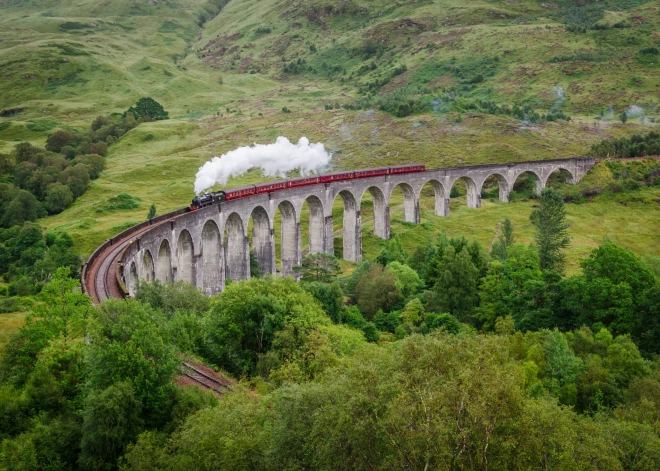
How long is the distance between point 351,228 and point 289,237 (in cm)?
1135

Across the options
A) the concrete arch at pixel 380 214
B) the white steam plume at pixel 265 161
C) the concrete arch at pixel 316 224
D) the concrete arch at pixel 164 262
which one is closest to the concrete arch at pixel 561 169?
the concrete arch at pixel 380 214

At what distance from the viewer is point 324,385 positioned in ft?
71.1

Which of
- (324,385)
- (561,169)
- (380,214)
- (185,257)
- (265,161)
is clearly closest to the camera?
(324,385)

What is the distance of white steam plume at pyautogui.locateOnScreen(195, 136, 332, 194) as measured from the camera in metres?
74.7

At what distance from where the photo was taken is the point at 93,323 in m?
25.5

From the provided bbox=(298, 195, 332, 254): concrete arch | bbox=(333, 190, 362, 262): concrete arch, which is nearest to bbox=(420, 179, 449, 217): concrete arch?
bbox=(333, 190, 362, 262): concrete arch

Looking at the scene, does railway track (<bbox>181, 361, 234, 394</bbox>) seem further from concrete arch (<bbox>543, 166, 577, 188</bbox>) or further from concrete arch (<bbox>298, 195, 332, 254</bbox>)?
concrete arch (<bbox>543, 166, 577, 188</bbox>)

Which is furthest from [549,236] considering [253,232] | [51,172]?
[51,172]

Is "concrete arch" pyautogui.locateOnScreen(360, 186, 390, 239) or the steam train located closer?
the steam train

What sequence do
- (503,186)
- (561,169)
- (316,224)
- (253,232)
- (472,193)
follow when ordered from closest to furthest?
(253,232)
(316,224)
(472,193)
(503,186)
(561,169)

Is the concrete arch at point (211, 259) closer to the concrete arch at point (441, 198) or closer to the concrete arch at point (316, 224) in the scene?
the concrete arch at point (316, 224)

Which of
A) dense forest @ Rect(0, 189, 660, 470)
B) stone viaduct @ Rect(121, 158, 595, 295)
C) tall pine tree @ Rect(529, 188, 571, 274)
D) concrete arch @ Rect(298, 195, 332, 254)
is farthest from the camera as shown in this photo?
concrete arch @ Rect(298, 195, 332, 254)

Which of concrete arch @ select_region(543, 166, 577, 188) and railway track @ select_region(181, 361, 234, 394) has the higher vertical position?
concrete arch @ select_region(543, 166, 577, 188)

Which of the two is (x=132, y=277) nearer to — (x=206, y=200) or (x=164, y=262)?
(x=164, y=262)
